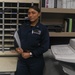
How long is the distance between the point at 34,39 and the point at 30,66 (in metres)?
0.34

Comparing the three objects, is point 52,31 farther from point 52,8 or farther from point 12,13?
point 12,13

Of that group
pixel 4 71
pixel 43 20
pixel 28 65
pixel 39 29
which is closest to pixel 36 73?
pixel 28 65

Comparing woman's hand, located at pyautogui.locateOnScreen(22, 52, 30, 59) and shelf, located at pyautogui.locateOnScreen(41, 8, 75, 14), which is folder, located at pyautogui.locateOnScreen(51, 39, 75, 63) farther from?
shelf, located at pyautogui.locateOnScreen(41, 8, 75, 14)

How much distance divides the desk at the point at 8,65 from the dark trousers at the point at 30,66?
9 cm

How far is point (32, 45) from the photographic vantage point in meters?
2.07

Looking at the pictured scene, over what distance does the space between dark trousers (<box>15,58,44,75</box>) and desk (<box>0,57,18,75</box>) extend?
0.28ft

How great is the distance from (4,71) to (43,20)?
1.02m

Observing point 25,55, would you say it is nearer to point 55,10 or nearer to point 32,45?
point 32,45

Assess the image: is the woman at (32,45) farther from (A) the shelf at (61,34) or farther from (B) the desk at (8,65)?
(A) the shelf at (61,34)

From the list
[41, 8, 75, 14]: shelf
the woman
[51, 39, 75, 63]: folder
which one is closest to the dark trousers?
the woman

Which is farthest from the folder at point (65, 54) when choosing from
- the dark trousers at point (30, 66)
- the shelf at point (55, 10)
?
the shelf at point (55, 10)

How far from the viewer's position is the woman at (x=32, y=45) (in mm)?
2055

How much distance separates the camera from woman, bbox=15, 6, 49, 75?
2055mm

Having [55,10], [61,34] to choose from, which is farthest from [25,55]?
[55,10]
